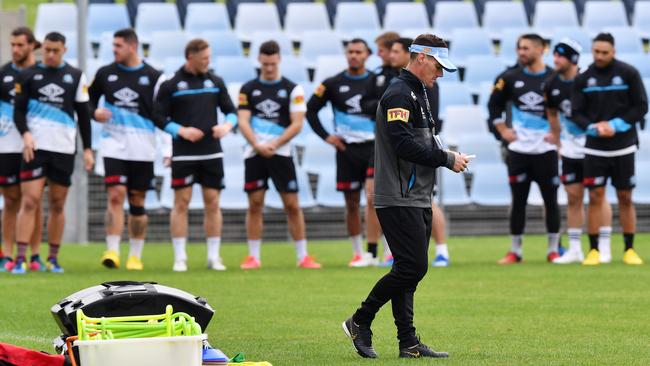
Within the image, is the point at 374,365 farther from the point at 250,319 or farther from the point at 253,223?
the point at 253,223

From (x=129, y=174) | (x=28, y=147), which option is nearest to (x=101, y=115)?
(x=129, y=174)

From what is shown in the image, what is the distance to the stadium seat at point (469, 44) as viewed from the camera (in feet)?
74.8

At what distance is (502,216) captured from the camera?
19.2 metres

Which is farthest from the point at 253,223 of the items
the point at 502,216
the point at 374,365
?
the point at 374,365

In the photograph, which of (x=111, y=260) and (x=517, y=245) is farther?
(x=517, y=245)

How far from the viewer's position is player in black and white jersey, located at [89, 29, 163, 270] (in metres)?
14.2

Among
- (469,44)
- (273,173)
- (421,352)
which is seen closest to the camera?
(421,352)

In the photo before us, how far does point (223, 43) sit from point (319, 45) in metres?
1.63

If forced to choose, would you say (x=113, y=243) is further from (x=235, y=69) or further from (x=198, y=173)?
(x=235, y=69)

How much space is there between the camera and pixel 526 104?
A: 15109mm

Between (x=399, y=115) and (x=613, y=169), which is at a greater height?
(x=399, y=115)

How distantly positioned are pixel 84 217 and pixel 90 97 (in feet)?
12.8

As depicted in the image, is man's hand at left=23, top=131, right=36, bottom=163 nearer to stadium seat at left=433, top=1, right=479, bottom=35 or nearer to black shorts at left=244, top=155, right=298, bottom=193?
black shorts at left=244, top=155, right=298, bottom=193

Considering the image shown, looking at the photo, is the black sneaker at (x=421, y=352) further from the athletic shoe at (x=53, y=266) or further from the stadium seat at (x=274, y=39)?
the stadium seat at (x=274, y=39)
